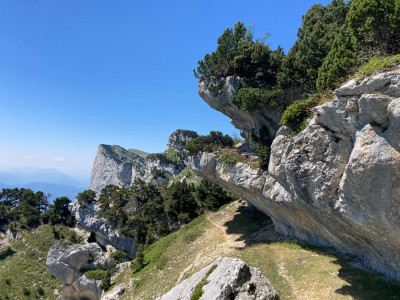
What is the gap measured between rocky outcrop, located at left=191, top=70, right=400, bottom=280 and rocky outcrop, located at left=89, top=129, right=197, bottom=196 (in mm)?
107072

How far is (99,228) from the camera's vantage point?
66.5 m

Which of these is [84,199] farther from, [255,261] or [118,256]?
[255,261]

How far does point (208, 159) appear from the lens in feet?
123

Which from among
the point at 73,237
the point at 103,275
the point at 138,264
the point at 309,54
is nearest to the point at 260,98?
the point at 309,54

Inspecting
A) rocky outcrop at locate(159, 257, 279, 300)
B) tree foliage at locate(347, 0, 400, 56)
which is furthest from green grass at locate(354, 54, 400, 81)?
rocky outcrop at locate(159, 257, 279, 300)

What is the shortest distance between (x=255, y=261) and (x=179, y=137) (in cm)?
13855

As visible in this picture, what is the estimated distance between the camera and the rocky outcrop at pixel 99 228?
5845 centimetres

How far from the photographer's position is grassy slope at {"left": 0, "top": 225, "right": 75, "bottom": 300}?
46.1 metres

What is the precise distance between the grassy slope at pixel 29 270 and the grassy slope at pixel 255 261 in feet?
70.8

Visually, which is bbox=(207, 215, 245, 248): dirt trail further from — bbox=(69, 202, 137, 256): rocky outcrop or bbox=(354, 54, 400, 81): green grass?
bbox=(69, 202, 137, 256): rocky outcrop

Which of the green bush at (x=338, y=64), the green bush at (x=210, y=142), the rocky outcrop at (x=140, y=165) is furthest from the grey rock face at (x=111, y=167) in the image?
the green bush at (x=338, y=64)

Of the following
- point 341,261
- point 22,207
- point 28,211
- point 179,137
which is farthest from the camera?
point 179,137

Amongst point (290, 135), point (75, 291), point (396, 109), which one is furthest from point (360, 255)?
point (75, 291)

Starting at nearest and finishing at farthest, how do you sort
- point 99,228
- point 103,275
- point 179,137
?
point 103,275, point 99,228, point 179,137
